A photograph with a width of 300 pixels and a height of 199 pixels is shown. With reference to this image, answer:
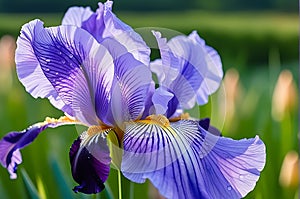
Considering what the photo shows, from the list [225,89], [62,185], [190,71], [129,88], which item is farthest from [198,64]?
[225,89]

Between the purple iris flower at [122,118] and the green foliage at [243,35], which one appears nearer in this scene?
the purple iris flower at [122,118]

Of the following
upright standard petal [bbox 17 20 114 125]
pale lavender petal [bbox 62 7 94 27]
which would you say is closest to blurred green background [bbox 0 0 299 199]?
upright standard petal [bbox 17 20 114 125]

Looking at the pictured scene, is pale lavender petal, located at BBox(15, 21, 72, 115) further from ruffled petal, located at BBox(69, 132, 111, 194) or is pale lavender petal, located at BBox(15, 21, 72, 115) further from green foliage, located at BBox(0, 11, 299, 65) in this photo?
green foliage, located at BBox(0, 11, 299, 65)

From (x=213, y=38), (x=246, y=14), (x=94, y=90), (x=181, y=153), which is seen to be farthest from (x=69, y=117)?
(x=246, y=14)

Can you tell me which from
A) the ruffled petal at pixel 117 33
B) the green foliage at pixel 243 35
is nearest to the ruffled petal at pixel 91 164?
the ruffled petal at pixel 117 33

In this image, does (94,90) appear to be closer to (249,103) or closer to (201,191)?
(201,191)

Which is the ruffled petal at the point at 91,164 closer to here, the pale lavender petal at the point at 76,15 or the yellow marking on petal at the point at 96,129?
the yellow marking on petal at the point at 96,129
